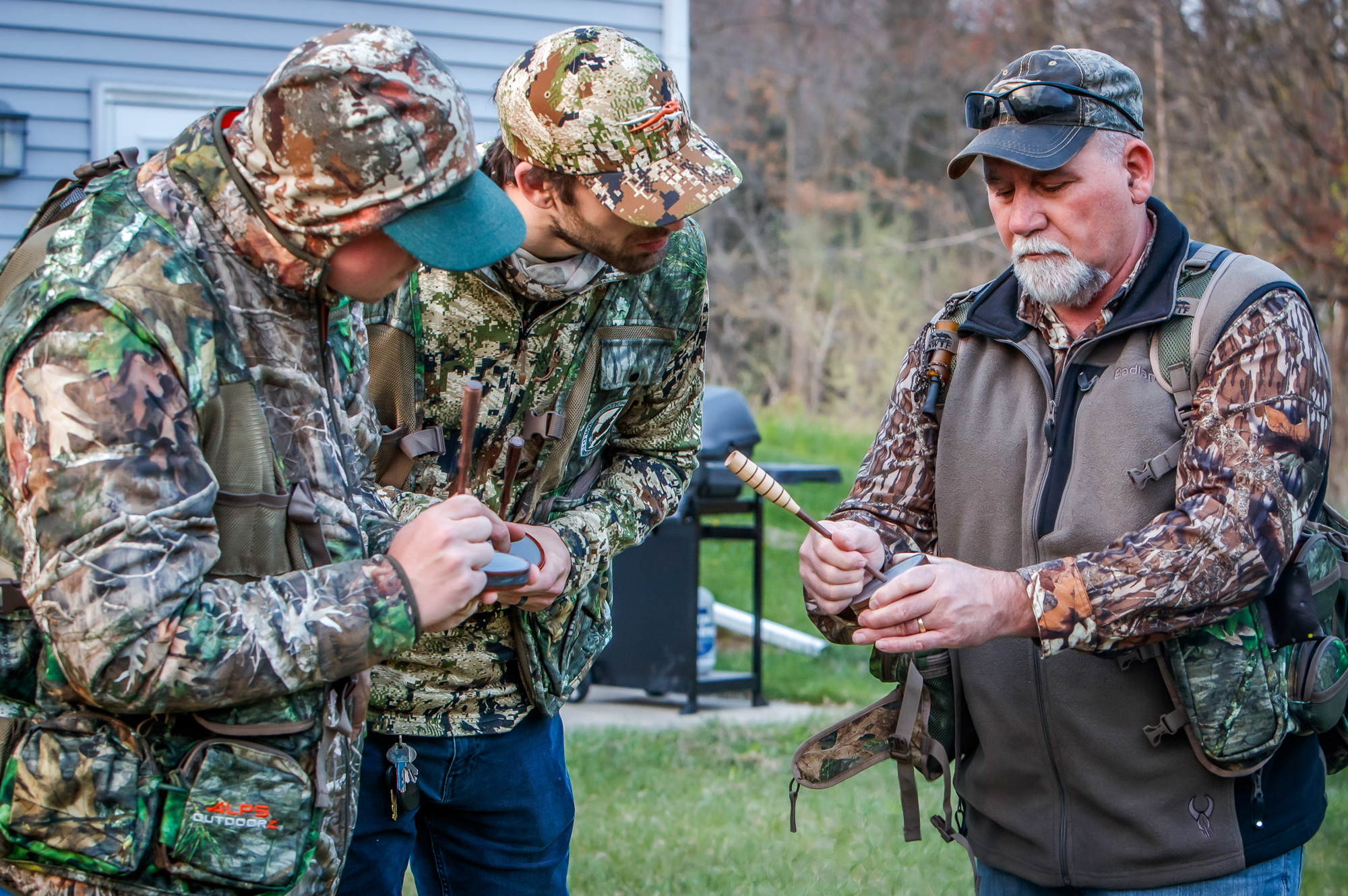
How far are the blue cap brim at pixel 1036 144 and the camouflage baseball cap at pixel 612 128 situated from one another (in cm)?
49

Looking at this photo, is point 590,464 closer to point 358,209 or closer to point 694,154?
point 694,154

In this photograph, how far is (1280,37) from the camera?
414 inches

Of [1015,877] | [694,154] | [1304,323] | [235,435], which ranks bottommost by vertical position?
[1015,877]

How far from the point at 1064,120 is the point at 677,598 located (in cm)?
457

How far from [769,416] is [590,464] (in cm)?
1376

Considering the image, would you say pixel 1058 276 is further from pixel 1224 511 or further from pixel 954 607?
pixel 954 607

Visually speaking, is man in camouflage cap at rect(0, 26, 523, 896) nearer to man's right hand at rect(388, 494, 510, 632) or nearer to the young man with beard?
man's right hand at rect(388, 494, 510, 632)

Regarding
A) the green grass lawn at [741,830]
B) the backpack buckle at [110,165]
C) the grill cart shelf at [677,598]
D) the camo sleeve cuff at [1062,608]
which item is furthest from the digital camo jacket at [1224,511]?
the grill cart shelf at [677,598]

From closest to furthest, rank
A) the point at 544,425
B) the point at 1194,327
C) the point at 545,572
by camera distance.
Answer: the point at 1194,327
the point at 545,572
the point at 544,425

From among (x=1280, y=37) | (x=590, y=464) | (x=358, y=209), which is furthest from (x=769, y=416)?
(x=358, y=209)

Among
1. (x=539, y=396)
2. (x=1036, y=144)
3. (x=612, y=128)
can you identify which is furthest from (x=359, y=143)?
(x=1036, y=144)

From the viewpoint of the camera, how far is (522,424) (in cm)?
253

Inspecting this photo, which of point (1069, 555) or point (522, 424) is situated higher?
point (522, 424)

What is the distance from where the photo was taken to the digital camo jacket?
1.98m
